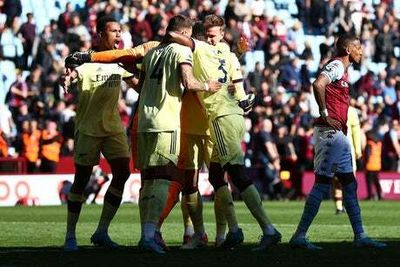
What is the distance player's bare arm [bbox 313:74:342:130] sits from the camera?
13609 mm

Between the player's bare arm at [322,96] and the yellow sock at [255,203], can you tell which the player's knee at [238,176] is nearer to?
the yellow sock at [255,203]

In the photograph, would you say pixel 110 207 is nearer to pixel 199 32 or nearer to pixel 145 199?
pixel 145 199

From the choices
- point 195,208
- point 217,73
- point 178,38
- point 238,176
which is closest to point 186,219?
point 195,208

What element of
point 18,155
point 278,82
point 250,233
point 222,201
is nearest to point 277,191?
point 278,82

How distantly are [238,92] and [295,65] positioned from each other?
2155 cm

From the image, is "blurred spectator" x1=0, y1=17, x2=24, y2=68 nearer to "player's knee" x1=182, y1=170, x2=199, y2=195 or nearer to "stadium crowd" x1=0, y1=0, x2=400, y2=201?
"stadium crowd" x1=0, y1=0, x2=400, y2=201

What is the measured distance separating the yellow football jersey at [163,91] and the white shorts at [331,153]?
1679 mm

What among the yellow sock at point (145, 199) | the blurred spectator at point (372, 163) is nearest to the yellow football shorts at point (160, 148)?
the yellow sock at point (145, 199)

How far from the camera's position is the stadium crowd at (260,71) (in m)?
30.0

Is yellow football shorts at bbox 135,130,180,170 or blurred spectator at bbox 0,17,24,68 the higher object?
blurred spectator at bbox 0,17,24,68

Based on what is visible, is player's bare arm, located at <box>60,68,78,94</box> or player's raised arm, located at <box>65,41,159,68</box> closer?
player's raised arm, located at <box>65,41,159,68</box>

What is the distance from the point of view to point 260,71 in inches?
1336

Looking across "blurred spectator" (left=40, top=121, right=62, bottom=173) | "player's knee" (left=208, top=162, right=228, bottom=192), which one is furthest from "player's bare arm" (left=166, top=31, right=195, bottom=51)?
"blurred spectator" (left=40, top=121, right=62, bottom=173)

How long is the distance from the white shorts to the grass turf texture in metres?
0.83
